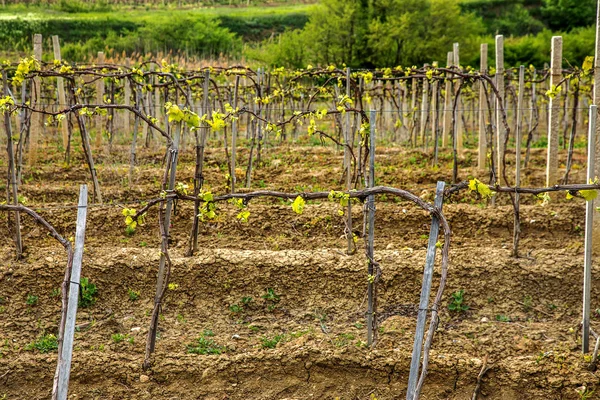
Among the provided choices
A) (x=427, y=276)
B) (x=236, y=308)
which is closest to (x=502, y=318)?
(x=236, y=308)

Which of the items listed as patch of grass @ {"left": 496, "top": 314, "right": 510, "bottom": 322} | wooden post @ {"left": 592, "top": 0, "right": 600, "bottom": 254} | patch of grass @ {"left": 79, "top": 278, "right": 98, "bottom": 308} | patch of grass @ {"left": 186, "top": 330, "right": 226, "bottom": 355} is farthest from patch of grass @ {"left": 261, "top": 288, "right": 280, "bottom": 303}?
wooden post @ {"left": 592, "top": 0, "right": 600, "bottom": 254}

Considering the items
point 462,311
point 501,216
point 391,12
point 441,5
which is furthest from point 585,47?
point 462,311

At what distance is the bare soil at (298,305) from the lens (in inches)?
186

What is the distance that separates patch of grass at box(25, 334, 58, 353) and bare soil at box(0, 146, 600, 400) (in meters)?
0.05

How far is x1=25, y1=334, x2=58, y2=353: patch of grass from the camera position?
202 inches

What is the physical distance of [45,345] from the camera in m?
5.16

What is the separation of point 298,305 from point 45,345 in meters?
2.05

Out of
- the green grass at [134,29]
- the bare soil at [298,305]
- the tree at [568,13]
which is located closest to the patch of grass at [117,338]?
the bare soil at [298,305]

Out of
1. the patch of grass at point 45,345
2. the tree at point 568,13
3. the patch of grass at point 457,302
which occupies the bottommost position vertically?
the patch of grass at point 45,345

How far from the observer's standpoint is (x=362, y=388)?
4719mm

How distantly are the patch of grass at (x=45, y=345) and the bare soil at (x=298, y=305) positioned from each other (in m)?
0.05

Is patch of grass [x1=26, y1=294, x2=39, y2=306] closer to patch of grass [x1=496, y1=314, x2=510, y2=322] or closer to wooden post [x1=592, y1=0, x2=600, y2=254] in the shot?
patch of grass [x1=496, y1=314, x2=510, y2=322]

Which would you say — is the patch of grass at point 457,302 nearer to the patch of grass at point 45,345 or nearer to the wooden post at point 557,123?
the wooden post at point 557,123

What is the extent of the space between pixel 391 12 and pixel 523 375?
84.2ft
